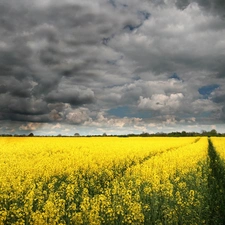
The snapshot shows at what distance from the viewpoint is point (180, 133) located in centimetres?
11944

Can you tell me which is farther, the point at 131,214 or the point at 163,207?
the point at 163,207

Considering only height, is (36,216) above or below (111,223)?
above

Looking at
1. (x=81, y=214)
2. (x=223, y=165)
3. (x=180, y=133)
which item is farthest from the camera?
(x=180, y=133)

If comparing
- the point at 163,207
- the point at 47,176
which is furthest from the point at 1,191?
the point at 163,207

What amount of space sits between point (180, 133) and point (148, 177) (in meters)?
110

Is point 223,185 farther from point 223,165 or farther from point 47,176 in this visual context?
point 47,176

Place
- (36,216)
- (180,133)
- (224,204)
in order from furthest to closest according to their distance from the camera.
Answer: (180,133), (224,204), (36,216)

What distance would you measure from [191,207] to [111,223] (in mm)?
3092

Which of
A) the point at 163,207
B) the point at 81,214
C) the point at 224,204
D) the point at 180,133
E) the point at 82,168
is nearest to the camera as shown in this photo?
the point at 81,214

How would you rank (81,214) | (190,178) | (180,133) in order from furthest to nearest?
1. (180,133)
2. (190,178)
3. (81,214)

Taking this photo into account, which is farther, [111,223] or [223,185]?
[223,185]

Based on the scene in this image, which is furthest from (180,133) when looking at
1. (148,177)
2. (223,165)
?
(148,177)

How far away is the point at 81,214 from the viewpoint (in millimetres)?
7094

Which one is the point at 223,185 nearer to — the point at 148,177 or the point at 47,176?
the point at 148,177
